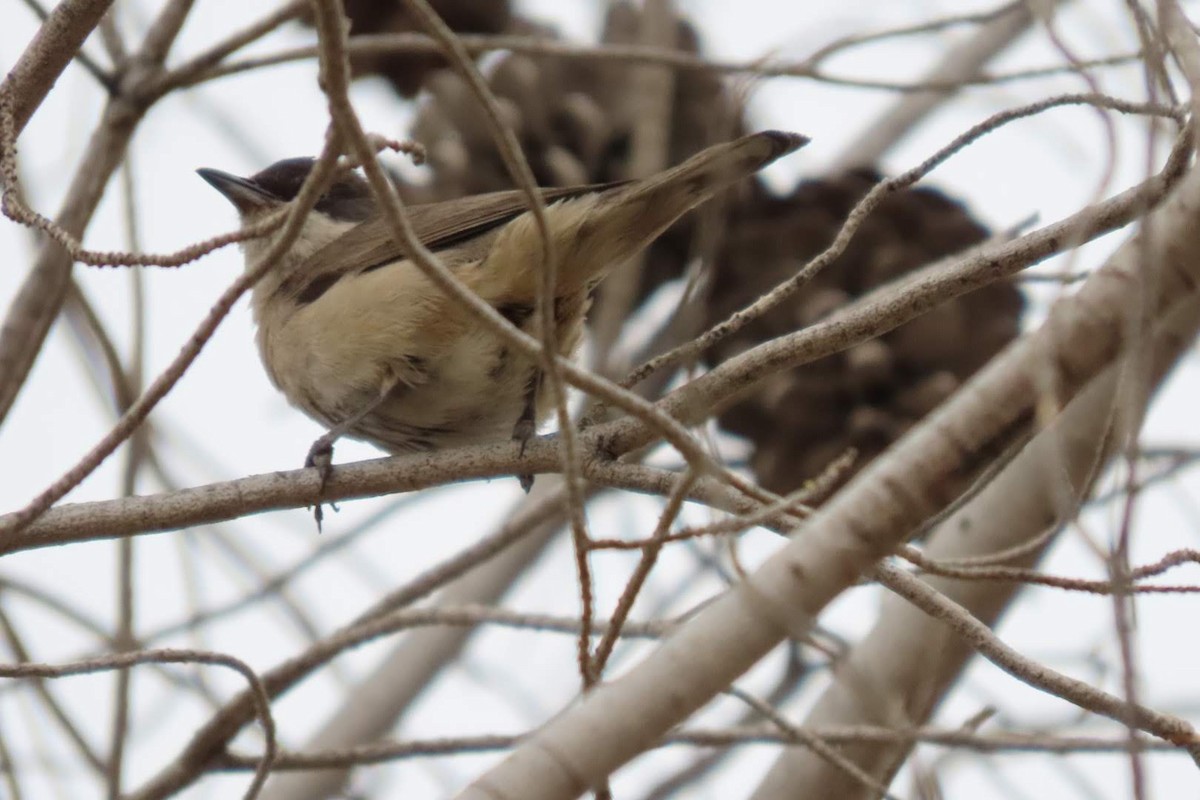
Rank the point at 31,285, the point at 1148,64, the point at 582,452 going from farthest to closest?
the point at 31,285 < the point at 582,452 < the point at 1148,64

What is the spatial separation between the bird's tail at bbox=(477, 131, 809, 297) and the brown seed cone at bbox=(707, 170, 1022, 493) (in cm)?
212

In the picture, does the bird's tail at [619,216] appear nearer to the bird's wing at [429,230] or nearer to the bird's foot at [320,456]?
the bird's wing at [429,230]

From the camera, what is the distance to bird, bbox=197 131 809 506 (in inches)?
160

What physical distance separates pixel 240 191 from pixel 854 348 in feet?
7.85

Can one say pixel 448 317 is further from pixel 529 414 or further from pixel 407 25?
pixel 407 25

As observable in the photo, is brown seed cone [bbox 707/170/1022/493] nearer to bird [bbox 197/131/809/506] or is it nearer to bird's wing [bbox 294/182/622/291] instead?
bird's wing [bbox 294/182/622/291]

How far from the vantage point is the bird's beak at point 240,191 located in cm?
536

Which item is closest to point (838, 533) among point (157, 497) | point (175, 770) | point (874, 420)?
point (157, 497)

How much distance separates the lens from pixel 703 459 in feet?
7.06

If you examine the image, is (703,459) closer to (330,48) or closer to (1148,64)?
(330,48)

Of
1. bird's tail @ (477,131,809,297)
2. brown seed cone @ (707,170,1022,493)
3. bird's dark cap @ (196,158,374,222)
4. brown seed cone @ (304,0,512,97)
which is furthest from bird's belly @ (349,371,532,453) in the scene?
brown seed cone @ (304,0,512,97)

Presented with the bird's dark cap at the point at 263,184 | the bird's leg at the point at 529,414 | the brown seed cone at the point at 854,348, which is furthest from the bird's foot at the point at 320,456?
the brown seed cone at the point at 854,348

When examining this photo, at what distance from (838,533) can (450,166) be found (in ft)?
17.5

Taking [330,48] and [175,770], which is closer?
[330,48]
